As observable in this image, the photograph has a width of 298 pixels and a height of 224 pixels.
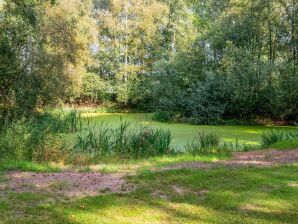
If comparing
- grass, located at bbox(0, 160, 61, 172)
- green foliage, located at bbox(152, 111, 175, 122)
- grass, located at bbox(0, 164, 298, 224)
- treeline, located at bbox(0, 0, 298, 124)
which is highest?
treeline, located at bbox(0, 0, 298, 124)

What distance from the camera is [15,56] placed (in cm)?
920

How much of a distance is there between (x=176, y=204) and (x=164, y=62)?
1462 centimetres

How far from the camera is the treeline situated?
1064 cm

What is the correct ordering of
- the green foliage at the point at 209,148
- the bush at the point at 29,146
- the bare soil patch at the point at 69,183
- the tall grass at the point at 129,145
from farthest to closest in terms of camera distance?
1. the green foliage at the point at 209,148
2. the tall grass at the point at 129,145
3. the bush at the point at 29,146
4. the bare soil patch at the point at 69,183

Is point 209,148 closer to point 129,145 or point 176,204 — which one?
point 129,145

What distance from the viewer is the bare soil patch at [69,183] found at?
431 cm

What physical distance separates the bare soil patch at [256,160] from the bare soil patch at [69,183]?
1.15m

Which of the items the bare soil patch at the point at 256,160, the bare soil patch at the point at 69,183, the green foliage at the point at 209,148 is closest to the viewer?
the bare soil patch at the point at 69,183

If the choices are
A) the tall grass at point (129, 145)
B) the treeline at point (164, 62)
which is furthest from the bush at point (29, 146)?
the treeline at point (164, 62)

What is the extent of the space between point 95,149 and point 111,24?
1881cm

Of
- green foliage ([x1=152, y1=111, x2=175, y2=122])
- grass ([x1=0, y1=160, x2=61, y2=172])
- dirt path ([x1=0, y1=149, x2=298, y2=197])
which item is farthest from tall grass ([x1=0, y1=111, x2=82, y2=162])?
green foliage ([x1=152, y1=111, x2=175, y2=122])

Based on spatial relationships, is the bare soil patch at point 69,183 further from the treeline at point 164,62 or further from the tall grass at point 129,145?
the treeline at point 164,62

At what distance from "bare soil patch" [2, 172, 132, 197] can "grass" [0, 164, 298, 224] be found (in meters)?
0.21

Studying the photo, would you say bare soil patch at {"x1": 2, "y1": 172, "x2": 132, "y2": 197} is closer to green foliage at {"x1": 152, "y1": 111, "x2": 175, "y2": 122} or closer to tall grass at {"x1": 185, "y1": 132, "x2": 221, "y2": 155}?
tall grass at {"x1": 185, "y1": 132, "x2": 221, "y2": 155}
